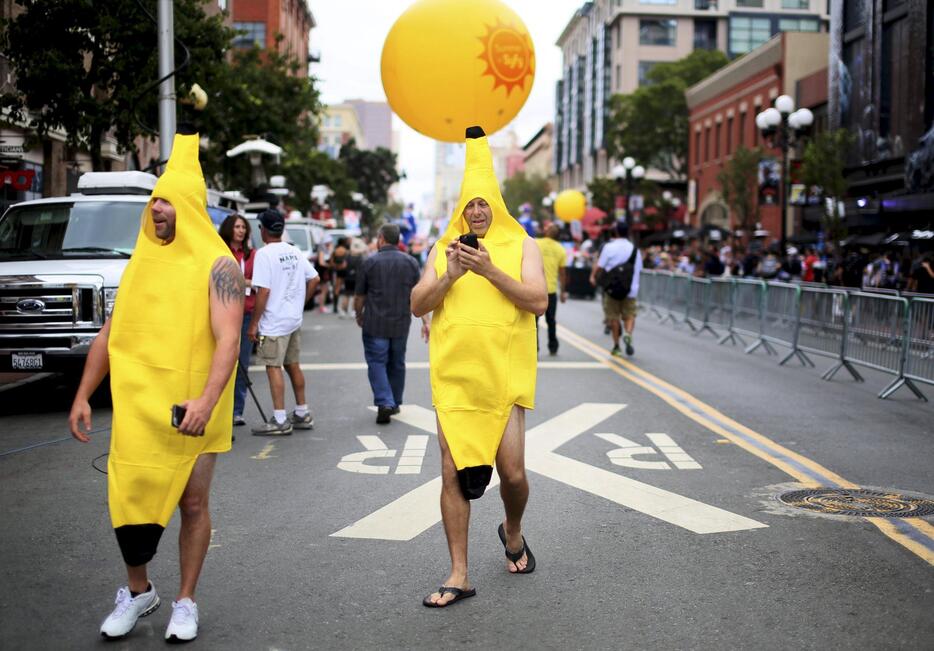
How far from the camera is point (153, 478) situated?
4715 mm

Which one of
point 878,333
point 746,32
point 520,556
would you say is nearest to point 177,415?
point 520,556

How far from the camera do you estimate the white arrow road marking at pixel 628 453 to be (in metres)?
8.88

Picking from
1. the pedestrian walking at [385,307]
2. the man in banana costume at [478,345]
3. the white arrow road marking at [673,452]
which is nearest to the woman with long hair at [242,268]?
the pedestrian walking at [385,307]

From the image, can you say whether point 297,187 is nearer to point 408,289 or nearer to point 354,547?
point 408,289

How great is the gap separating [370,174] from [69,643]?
94.8 m

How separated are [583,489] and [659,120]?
63.1 meters

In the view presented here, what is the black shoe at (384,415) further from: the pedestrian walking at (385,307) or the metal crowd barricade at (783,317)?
the metal crowd barricade at (783,317)

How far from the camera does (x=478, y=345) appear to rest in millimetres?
5457

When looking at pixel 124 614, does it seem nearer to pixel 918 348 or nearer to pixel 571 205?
pixel 918 348

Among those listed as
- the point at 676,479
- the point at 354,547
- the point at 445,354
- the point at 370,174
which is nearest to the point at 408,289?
the point at 676,479

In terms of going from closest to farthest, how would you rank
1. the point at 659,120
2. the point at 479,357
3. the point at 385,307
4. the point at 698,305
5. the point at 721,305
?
the point at 479,357
the point at 385,307
the point at 721,305
the point at 698,305
the point at 659,120

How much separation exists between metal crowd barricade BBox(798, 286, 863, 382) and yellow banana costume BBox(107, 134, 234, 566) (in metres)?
12.2

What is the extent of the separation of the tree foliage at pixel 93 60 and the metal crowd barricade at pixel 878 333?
10356 mm

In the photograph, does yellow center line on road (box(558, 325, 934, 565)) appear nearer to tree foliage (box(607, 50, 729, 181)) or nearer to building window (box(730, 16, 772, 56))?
tree foliage (box(607, 50, 729, 181))
